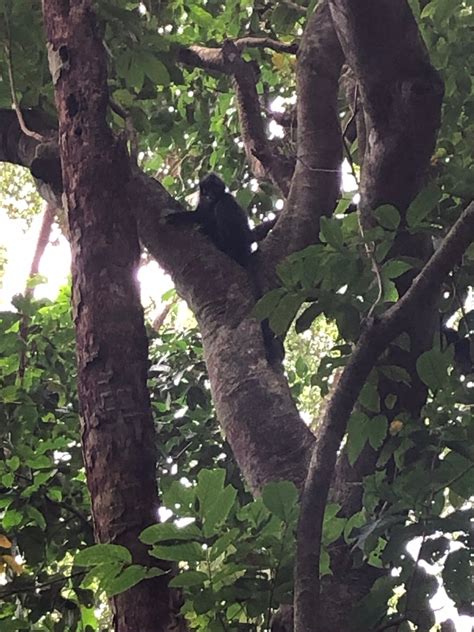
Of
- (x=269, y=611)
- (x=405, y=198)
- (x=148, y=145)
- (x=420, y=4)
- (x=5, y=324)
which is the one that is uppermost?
(x=148, y=145)

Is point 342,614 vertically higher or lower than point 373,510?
lower

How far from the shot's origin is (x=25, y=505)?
7.74 feet

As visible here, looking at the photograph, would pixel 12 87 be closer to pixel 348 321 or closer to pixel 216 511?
pixel 348 321

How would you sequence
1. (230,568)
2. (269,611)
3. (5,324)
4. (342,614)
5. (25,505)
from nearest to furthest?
(230,568), (269,611), (342,614), (25,505), (5,324)

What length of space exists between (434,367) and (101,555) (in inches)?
29.1

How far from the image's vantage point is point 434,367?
166 centimetres

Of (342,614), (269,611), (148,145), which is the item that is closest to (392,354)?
(342,614)

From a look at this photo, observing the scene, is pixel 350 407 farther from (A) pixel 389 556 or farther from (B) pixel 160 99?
(B) pixel 160 99

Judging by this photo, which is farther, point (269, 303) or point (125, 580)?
point (269, 303)

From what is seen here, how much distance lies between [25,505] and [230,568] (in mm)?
1090

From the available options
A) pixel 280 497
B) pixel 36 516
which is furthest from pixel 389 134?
pixel 36 516

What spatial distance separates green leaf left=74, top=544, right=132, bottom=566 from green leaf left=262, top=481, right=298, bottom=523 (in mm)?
262

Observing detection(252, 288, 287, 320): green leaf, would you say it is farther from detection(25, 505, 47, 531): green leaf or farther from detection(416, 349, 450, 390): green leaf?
detection(25, 505, 47, 531): green leaf

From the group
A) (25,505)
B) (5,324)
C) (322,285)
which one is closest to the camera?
(322,285)
